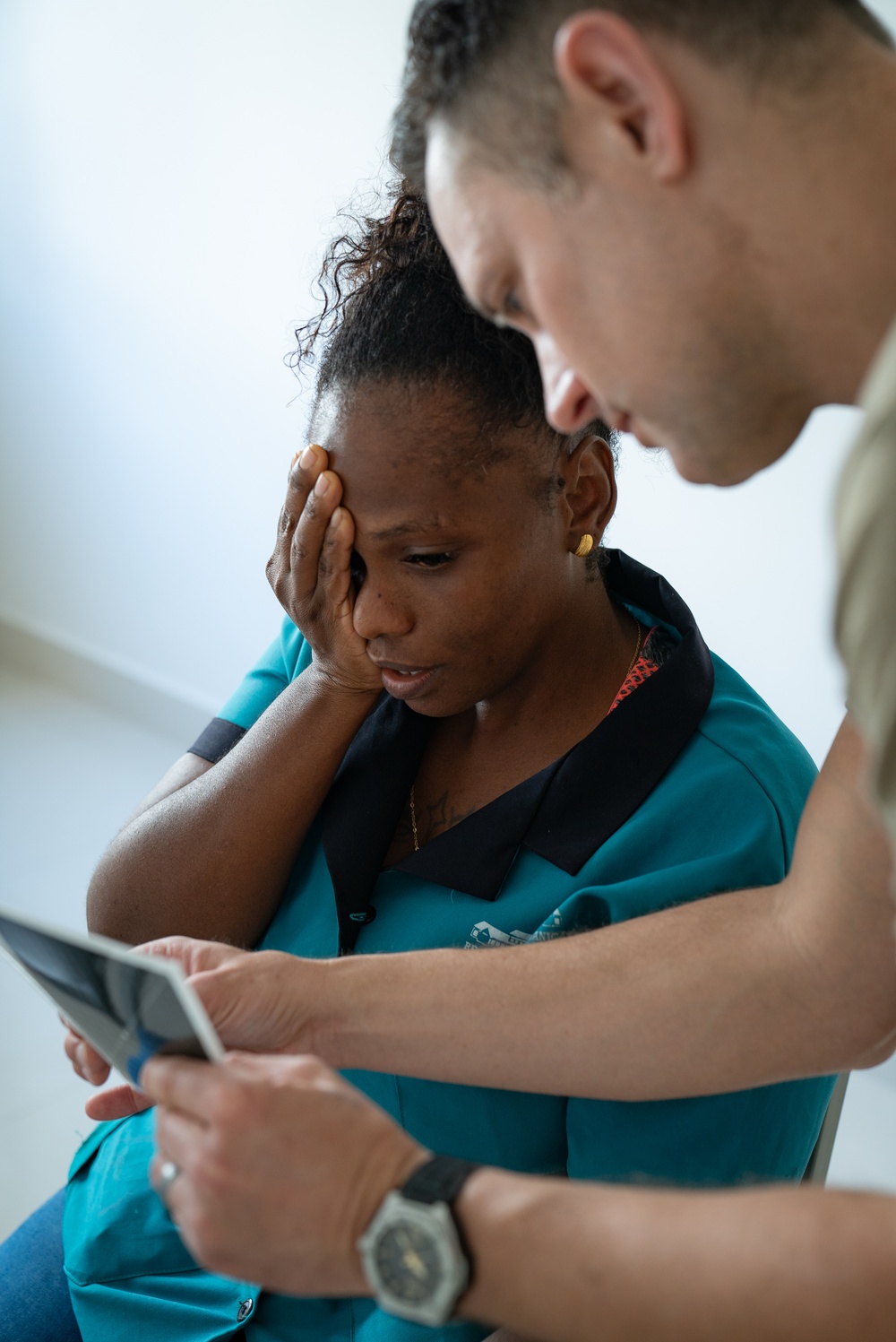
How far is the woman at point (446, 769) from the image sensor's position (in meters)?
1.08

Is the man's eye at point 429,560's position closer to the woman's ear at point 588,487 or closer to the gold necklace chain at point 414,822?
the woman's ear at point 588,487

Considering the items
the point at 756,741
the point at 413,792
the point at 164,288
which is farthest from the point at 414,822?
the point at 164,288

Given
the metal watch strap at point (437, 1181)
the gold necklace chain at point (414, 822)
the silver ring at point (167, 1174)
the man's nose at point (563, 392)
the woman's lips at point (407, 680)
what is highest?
the man's nose at point (563, 392)

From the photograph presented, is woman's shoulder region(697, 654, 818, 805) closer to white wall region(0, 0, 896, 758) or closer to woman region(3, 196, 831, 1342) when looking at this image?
woman region(3, 196, 831, 1342)

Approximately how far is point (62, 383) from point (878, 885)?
133 inches

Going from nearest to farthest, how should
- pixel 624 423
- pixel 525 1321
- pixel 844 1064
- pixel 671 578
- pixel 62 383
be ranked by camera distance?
pixel 525 1321 < pixel 624 423 < pixel 844 1064 < pixel 671 578 < pixel 62 383

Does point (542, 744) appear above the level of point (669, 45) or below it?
below

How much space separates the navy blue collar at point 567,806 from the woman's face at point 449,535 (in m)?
0.12

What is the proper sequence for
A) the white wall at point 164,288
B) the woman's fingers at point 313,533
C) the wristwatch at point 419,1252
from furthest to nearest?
the white wall at point 164,288 < the woman's fingers at point 313,533 < the wristwatch at point 419,1252

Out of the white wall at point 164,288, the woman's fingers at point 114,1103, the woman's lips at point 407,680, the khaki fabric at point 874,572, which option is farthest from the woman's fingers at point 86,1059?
the white wall at point 164,288

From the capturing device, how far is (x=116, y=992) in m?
0.74

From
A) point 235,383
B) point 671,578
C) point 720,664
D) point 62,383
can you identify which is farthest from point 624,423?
point 62,383

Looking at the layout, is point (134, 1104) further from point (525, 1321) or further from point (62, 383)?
point (62, 383)

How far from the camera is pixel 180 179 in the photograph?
3.20 m
